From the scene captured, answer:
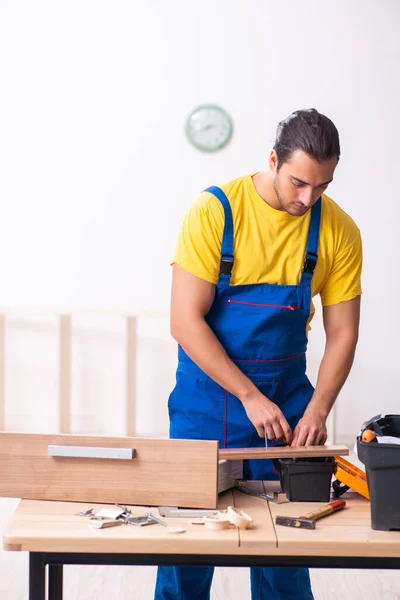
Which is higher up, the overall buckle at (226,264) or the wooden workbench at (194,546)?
the overall buckle at (226,264)

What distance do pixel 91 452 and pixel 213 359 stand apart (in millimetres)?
419

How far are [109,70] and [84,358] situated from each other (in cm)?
157

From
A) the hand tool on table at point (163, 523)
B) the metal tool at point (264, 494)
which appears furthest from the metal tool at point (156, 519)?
the metal tool at point (264, 494)

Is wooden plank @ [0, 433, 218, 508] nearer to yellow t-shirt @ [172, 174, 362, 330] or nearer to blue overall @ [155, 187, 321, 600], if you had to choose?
blue overall @ [155, 187, 321, 600]

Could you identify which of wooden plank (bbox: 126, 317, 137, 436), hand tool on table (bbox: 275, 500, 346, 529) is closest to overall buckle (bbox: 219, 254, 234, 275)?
hand tool on table (bbox: 275, 500, 346, 529)

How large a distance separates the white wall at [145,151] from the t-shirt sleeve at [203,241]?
8.16ft

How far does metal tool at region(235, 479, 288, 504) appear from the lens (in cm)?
142

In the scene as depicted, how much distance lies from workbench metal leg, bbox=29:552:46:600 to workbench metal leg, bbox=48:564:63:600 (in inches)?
9.2

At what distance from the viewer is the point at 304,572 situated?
1.71 m

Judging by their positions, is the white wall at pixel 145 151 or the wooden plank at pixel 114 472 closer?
the wooden plank at pixel 114 472

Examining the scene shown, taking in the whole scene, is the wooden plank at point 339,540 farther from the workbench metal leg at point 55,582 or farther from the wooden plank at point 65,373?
the wooden plank at point 65,373

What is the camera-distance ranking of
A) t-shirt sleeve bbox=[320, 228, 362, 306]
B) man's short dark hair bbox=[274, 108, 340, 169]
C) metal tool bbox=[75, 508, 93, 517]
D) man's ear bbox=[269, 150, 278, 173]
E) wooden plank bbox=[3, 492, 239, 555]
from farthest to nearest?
t-shirt sleeve bbox=[320, 228, 362, 306] → man's ear bbox=[269, 150, 278, 173] → man's short dark hair bbox=[274, 108, 340, 169] → metal tool bbox=[75, 508, 93, 517] → wooden plank bbox=[3, 492, 239, 555]

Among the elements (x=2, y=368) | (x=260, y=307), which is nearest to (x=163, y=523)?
(x=260, y=307)

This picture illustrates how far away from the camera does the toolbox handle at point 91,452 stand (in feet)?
4.30
